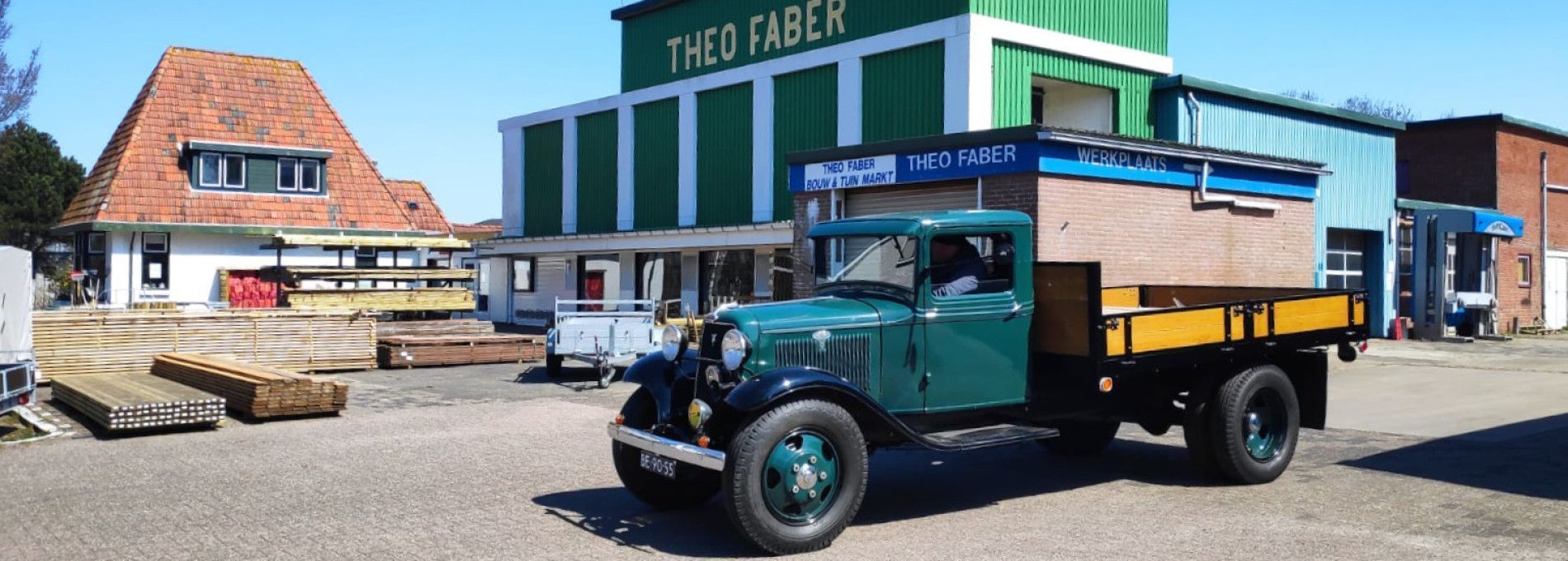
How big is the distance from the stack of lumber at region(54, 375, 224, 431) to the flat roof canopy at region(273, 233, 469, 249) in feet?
39.7

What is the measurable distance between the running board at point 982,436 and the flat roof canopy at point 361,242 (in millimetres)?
20521

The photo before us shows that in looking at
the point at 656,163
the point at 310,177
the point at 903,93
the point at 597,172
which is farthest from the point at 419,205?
the point at 903,93

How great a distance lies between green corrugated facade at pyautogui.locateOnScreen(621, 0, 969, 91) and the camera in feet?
78.5

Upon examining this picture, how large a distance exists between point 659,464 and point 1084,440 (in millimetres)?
4508

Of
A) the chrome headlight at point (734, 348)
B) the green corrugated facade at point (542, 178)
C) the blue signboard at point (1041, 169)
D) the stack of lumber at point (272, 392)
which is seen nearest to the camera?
the chrome headlight at point (734, 348)

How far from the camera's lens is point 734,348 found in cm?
719

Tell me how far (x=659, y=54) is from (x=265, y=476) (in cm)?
2214

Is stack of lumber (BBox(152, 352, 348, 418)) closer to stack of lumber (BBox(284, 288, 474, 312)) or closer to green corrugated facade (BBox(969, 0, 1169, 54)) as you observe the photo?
stack of lumber (BBox(284, 288, 474, 312))

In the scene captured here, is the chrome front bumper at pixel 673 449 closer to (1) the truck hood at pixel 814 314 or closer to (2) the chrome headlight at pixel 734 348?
(2) the chrome headlight at pixel 734 348

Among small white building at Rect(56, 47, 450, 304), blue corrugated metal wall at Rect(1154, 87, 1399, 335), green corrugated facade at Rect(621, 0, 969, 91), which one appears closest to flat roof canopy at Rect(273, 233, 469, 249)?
small white building at Rect(56, 47, 450, 304)

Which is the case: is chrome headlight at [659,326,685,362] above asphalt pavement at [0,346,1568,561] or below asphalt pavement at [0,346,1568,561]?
above

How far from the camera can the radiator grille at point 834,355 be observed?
24.2ft

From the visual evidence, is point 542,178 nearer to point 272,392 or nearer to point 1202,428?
point 272,392

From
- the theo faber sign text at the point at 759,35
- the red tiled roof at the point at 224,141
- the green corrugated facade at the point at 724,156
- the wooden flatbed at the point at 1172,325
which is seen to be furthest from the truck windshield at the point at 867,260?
the red tiled roof at the point at 224,141
